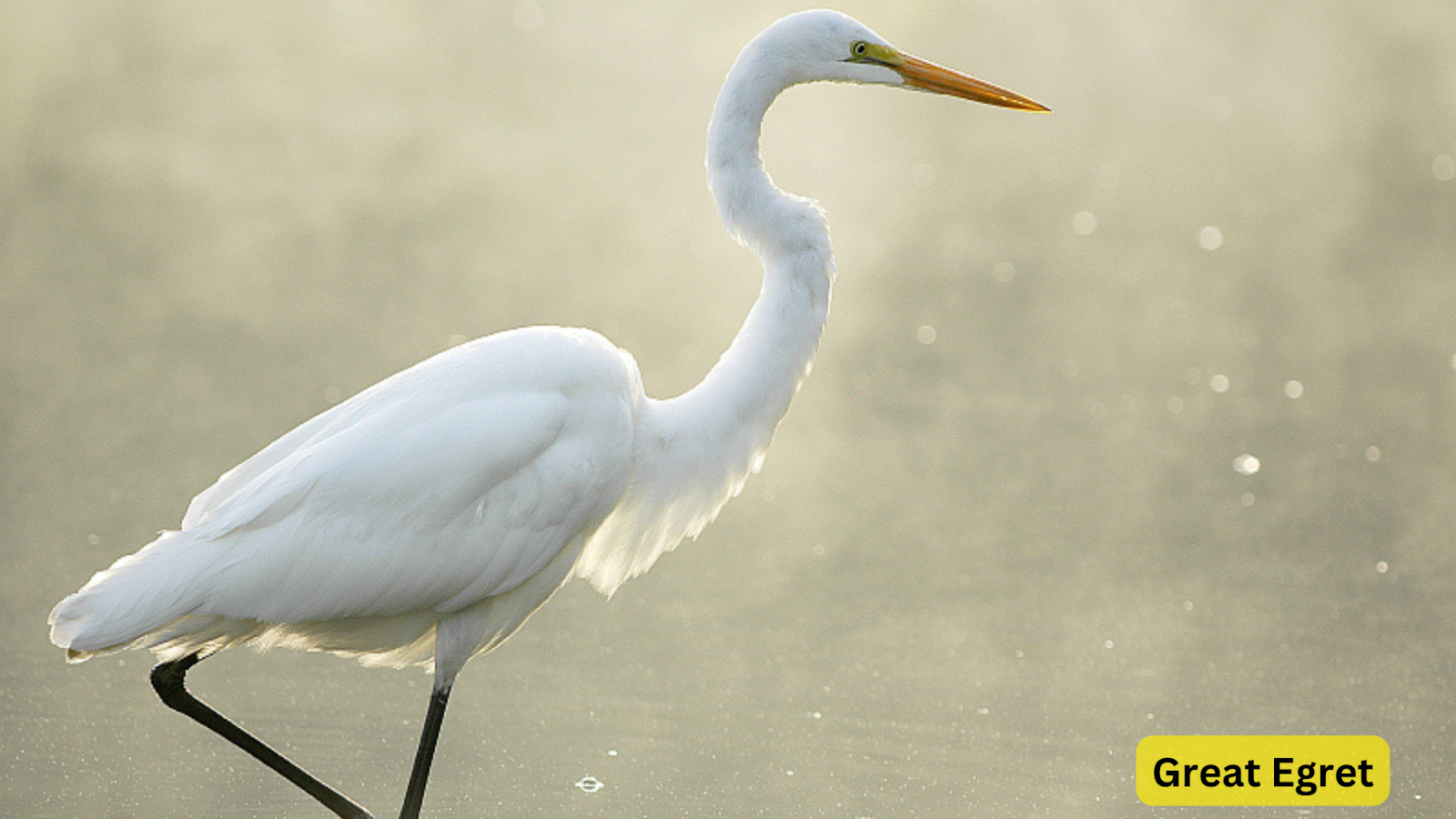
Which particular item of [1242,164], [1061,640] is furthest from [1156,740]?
[1242,164]

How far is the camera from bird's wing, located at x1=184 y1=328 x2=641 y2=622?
2264 millimetres

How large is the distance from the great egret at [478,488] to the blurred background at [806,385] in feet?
1.23

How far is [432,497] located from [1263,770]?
161cm

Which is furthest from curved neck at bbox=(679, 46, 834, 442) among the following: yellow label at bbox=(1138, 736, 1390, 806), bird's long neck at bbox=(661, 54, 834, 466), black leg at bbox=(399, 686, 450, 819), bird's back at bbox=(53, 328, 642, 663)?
yellow label at bbox=(1138, 736, 1390, 806)

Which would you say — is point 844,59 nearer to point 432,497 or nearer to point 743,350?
point 743,350

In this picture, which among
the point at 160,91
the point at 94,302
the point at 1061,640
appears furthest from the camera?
the point at 160,91

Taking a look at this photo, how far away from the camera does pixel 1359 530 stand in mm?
4422

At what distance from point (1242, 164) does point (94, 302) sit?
536 centimetres

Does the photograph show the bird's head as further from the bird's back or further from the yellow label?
the yellow label

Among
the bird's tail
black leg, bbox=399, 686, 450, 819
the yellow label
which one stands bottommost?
the yellow label

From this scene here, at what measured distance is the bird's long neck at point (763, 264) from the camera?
2.50 m

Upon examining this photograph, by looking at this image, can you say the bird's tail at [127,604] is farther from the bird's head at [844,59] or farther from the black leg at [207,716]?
the bird's head at [844,59]

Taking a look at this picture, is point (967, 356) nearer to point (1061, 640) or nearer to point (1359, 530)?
point (1359, 530)

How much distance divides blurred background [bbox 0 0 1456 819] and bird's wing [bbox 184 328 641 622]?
1.58ft
